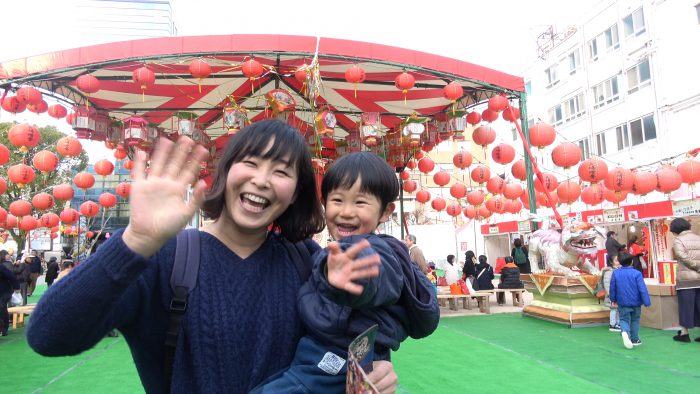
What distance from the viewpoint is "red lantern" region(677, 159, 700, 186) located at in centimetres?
962

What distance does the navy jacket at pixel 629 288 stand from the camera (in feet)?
20.2

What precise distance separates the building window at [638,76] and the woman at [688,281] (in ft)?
A: 41.8

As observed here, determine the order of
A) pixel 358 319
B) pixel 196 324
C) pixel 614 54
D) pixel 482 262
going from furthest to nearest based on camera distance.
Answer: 1. pixel 614 54
2. pixel 482 262
3. pixel 358 319
4. pixel 196 324

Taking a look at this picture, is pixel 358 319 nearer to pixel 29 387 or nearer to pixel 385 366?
pixel 385 366

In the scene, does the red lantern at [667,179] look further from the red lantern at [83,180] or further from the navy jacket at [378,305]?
the red lantern at [83,180]

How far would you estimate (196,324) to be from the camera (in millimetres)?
1170

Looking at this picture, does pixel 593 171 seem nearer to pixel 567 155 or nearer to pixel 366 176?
pixel 567 155

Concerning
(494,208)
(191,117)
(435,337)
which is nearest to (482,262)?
(494,208)

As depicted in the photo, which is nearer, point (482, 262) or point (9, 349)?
point (9, 349)

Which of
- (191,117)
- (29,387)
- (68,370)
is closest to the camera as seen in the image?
(29,387)

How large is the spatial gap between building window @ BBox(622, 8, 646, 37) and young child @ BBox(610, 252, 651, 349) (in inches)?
568


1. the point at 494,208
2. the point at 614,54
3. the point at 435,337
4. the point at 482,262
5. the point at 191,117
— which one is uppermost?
the point at 614,54

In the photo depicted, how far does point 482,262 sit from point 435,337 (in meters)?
4.73

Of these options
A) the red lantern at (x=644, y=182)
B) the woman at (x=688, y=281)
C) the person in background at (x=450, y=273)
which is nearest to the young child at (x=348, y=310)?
the woman at (x=688, y=281)
